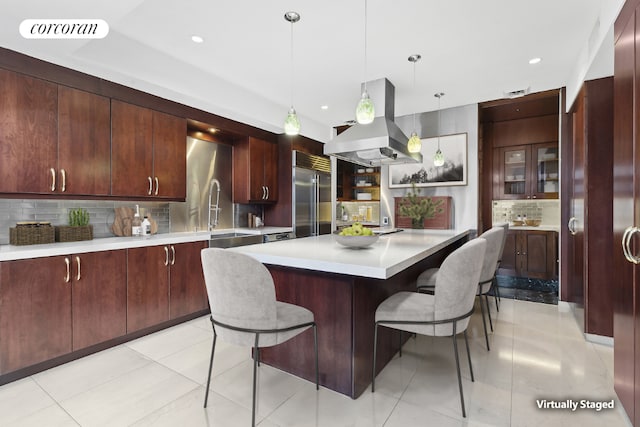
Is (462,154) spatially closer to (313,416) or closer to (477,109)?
(477,109)

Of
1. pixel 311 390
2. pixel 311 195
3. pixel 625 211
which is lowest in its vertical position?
pixel 311 390

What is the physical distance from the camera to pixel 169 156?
334cm

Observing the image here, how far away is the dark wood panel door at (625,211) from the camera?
62.4 inches

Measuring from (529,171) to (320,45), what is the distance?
419 cm

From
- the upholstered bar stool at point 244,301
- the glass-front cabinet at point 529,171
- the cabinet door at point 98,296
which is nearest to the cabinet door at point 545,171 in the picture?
the glass-front cabinet at point 529,171

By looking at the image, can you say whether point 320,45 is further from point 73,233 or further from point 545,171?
point 545,171

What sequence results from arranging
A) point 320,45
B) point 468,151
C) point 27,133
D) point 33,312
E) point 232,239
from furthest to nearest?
point 468,151, point 232,239, point 320,45, point 27,133, point 33,312

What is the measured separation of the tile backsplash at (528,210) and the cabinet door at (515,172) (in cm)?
30

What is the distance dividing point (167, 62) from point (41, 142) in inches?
54.7

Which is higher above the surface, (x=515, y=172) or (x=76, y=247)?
(x=515, y=172)

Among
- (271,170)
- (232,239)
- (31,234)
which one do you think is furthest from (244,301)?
(271,170)

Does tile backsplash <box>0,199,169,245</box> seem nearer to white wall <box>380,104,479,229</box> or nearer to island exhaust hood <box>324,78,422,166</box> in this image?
island exhaust hood <box>324,78,422,166</box>

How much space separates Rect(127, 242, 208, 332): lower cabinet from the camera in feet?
9.34

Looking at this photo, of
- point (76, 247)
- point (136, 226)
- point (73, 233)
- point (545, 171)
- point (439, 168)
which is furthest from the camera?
point (545, 171)
